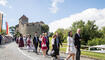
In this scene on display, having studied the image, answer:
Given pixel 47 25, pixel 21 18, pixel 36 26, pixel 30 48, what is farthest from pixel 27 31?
pixel 30 48

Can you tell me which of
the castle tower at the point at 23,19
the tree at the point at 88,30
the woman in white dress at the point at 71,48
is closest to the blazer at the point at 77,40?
the woman in white dress at the point at 71,48

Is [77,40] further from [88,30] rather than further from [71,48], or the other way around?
[88,30]

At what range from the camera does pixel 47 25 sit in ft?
426

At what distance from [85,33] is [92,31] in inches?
205

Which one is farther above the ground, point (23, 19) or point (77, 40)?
point (23, 19)

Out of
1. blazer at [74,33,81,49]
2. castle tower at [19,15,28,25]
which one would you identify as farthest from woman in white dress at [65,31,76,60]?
castle tower at [19,15,28,25]

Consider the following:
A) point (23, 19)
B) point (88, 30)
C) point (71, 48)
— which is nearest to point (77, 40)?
point (71, 48)

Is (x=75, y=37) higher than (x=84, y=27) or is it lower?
lower

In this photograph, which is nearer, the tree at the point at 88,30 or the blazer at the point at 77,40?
the blazer at the point at 77,40

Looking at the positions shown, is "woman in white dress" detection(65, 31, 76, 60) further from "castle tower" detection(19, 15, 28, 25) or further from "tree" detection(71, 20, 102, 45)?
"castle tower" detection(19, 15, 28, 25)

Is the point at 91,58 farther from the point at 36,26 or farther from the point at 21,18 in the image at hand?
the point at 21,18

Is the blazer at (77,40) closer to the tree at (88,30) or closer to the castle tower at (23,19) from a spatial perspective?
the tree at (88,30)

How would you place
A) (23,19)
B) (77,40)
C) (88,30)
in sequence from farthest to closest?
(23,19) → (88,30) → (77,40)

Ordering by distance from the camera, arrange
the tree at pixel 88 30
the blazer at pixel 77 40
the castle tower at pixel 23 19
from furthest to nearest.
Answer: the castle tower at pixel 23 19 → the tree at pixel 88 30 → the blazer at pixel 77 40
